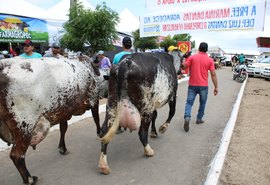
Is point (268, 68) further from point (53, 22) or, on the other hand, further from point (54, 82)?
point (54, 82)

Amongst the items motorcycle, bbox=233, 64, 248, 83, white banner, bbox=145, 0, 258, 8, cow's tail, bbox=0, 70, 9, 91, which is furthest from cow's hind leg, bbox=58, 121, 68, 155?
motorcycle, bbox=233, 64, 248, 83

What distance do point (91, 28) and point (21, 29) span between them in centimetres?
247

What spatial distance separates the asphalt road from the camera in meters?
3.76

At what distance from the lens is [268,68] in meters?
18.3

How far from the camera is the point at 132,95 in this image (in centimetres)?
402

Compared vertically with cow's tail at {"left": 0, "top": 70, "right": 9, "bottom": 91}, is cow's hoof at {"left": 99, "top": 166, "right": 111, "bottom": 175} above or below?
below

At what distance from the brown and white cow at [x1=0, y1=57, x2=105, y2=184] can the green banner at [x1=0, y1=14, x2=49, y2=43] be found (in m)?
6.65

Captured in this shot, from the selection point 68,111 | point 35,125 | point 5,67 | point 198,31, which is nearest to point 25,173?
point 35,125

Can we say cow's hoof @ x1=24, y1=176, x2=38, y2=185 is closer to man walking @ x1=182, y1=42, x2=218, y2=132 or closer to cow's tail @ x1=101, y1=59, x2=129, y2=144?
cow's tail @ x1=101, y1=59, x2=129, y2=144

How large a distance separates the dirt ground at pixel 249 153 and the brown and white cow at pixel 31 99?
230 centimetres

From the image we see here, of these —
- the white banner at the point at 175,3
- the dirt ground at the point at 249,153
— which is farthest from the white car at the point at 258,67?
the dirt ground at the point at 249,153

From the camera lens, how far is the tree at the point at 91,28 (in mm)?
10422

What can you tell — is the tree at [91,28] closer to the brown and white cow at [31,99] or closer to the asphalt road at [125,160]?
the asphalt road at [125,160]

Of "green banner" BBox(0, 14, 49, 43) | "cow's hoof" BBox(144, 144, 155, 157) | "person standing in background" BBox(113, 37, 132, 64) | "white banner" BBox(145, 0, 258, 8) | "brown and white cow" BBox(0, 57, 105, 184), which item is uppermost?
"white banner" BBox(145, 0, 258, 8)
